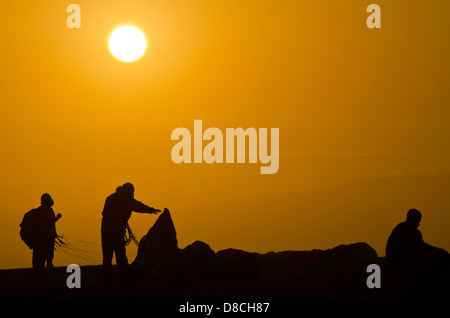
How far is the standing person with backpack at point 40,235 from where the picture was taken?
76.5ft

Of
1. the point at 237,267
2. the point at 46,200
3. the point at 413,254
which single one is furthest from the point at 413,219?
the point at 46,200

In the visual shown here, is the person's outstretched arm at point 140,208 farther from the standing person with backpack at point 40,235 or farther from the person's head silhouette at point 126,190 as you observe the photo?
the standing person with backpack at point 40,235

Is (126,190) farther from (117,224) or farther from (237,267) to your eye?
(237,267)

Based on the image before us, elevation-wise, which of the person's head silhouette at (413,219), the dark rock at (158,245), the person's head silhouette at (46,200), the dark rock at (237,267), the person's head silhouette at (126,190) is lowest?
the dark rock at (237,267)

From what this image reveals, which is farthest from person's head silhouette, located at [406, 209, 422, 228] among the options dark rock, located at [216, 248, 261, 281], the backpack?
the backpack

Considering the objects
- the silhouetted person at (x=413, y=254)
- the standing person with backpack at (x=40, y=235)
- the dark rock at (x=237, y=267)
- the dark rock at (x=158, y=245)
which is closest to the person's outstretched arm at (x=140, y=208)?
the dark rock at (x=158, y=245)

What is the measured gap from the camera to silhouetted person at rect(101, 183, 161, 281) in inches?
787

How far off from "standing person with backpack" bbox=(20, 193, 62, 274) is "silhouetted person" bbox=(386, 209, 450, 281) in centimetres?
836

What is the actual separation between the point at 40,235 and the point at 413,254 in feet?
29.6

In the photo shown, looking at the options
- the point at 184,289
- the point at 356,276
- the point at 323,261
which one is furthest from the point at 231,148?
the point at 184,289

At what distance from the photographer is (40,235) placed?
919 inches

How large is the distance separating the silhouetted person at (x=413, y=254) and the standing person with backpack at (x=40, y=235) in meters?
8.36
